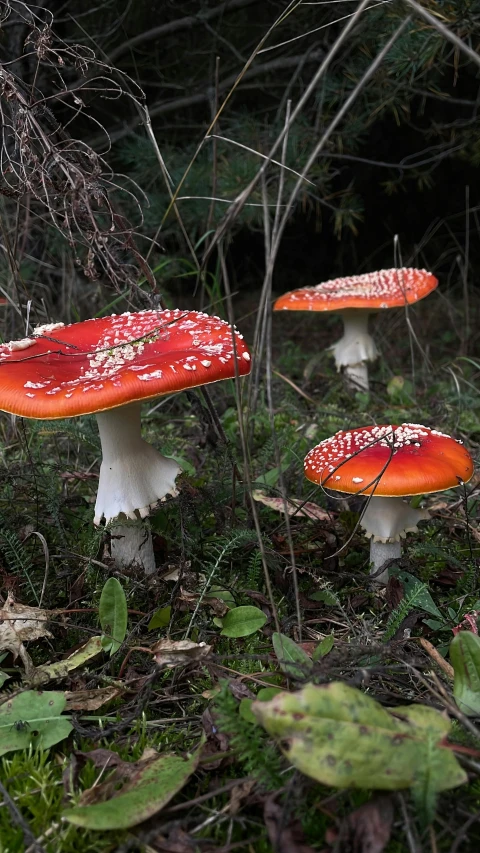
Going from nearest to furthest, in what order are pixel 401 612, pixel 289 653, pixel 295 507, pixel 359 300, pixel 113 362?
pixel 289 653 → pixel 401 612 → pixel 113 362 → pixel 295 507 → pixel 359 300

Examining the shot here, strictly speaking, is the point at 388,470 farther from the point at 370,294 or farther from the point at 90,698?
the point at 370,294

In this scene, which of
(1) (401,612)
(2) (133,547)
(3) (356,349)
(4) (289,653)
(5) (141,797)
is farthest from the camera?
(3) (356,349)

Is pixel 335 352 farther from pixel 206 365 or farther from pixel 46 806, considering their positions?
pixel 46 806

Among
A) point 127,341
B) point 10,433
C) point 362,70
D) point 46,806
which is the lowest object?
point 10,433

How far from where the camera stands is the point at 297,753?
1.20 m

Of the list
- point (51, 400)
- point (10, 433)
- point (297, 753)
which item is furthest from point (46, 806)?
point (10, 433)

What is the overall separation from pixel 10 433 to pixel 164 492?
1749 millimetres

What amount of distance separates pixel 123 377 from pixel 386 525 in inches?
46.1

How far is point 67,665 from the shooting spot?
6.18ft

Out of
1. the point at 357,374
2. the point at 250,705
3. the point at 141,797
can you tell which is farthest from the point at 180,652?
the point at 357,374

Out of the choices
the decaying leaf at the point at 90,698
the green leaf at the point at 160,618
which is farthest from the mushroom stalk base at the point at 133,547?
the decaying leaf at the point at 90,698

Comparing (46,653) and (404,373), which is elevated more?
(46,653)

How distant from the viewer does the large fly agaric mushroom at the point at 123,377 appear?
6.05 feet

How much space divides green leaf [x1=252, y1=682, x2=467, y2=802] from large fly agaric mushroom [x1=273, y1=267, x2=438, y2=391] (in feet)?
12.2
